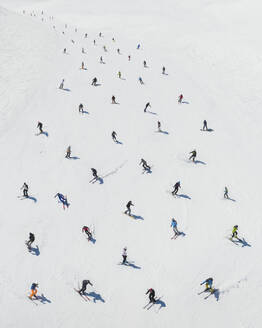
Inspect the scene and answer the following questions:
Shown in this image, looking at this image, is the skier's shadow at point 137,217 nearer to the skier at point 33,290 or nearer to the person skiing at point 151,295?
the person skiing at point 151,295

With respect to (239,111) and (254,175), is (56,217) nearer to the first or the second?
(254,175)

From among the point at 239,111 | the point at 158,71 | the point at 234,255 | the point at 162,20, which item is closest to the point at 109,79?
the point at 158,71

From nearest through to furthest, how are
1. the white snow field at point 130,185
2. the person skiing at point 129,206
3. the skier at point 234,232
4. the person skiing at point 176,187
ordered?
the white snow field at point 130,185, the skier at point 234,232, the person skiing at point 129,206, the person skiing at point 176,187

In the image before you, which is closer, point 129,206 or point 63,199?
point 129,206

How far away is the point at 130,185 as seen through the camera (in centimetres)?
2620

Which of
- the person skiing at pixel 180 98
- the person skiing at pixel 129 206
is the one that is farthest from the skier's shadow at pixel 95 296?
the person skiing at pixel 180 98

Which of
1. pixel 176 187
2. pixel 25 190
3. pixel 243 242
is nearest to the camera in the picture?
pixel 243 242

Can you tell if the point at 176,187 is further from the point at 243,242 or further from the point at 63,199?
the point at 63,199

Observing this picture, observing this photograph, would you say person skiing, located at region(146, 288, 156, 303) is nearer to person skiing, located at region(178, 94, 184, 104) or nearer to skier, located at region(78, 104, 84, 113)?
skier, located at region(78, 104, 84, 113)

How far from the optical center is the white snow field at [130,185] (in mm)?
18047

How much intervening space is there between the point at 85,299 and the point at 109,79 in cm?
3318

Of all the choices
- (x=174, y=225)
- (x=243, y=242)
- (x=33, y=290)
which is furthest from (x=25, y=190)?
(x=243, y=242)

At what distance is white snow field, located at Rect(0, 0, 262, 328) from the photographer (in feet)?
59.2

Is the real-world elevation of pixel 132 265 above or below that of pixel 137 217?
below
